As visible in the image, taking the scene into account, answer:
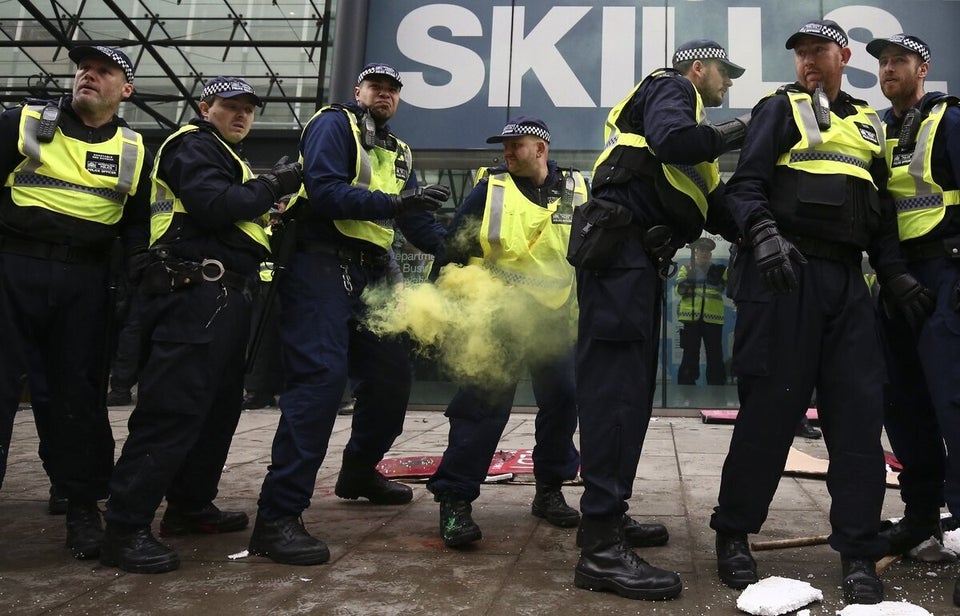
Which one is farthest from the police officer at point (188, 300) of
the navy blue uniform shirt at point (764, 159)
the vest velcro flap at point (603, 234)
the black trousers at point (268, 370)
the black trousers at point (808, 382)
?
the black trousers at point (268, 370)

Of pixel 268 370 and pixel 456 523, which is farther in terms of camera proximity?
pixel 268 370

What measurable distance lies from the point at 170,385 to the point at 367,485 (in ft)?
4.19

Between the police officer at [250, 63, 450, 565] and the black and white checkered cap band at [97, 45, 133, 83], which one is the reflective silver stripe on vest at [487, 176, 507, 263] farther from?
the black and white checkered cap band at [97, 45, 133, 83]

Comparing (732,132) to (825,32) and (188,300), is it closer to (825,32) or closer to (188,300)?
(825,32)

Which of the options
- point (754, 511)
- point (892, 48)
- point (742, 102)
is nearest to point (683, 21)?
point (742, 102)

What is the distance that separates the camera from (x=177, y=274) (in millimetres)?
2963

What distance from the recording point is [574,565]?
287cm

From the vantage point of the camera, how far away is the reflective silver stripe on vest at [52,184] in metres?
3.00

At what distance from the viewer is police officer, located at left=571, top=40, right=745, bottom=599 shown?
2.62 metres

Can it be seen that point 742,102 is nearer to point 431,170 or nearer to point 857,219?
point 431,170

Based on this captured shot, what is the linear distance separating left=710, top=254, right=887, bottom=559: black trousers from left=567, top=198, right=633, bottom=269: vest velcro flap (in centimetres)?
48

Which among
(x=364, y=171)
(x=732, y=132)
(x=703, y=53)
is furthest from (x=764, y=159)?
(x=364, y=171)

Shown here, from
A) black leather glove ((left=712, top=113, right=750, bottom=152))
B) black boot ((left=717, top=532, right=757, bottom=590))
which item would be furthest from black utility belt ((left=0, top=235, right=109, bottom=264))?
black boot ((left=717, top=532, right=757, bottom=590))

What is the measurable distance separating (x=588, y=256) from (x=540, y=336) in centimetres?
85
